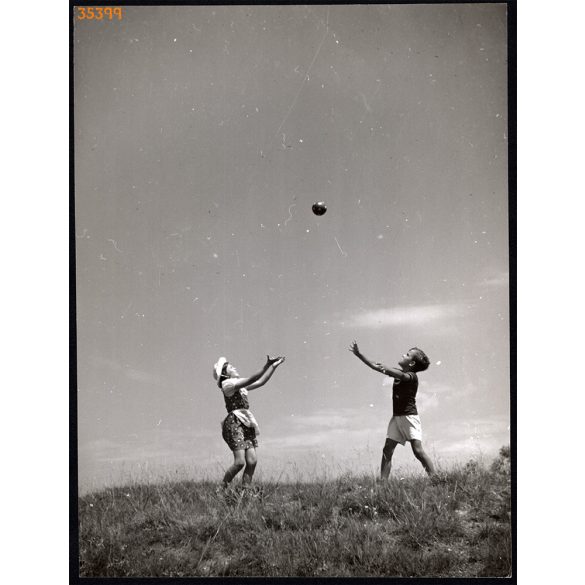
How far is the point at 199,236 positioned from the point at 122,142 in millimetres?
1122

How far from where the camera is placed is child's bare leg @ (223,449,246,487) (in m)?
7.26

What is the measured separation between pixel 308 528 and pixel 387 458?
920mm

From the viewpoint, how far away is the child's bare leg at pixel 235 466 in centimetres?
726

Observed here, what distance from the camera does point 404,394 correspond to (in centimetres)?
729

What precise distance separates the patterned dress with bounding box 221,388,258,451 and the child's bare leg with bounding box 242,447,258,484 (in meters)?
0.05

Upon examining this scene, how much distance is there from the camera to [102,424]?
23.9 feet

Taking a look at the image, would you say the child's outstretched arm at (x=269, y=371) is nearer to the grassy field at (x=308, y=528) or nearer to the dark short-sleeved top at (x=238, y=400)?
the dark short-sleeved top at (x=238, y=400)

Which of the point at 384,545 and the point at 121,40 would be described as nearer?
the point at 384,545

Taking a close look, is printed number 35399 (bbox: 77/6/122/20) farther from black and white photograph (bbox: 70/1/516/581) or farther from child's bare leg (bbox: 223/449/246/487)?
child's bare leg (bbox: 223/449/246/487)

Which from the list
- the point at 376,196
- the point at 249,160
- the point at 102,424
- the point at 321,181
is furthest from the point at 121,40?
the point at 102,424

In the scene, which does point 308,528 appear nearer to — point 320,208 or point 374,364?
point 374,364

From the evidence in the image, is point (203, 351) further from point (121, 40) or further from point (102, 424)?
point (121, 40)

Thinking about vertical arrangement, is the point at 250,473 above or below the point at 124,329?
below

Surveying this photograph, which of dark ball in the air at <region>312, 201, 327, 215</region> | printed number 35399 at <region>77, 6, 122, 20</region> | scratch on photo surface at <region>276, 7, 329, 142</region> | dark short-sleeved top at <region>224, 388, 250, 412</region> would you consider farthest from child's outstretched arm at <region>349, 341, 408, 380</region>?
printed number 35399 at <region>77, 6, 122, 20</region>
